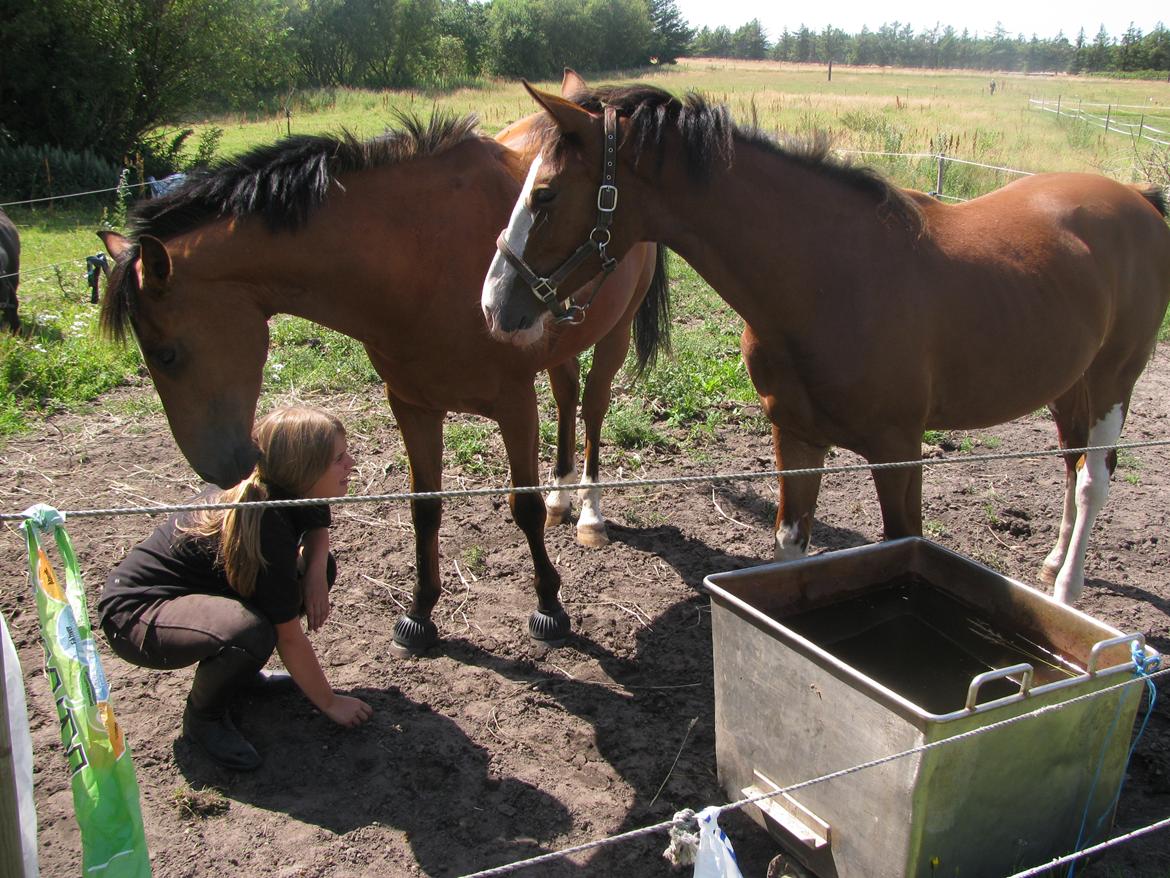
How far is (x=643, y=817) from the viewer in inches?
101

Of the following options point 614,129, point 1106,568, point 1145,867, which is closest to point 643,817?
point 1145,867

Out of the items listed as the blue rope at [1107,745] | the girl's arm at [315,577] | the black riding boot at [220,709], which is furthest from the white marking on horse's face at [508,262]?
the blue rope at [1107,745]

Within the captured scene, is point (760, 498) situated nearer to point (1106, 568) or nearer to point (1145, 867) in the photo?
point (1106, 568)

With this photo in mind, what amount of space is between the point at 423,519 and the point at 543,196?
1532mm

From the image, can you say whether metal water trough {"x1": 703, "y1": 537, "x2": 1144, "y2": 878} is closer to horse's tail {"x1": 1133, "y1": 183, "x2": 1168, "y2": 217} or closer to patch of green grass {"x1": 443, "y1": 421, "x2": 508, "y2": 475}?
horse's tail {"x1": 1133, "y1": 183, "x2": 1168, "y2": 217}

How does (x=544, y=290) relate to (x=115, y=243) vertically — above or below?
below

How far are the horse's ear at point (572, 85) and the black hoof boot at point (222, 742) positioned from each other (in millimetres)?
2379

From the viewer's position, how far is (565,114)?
2467 mm

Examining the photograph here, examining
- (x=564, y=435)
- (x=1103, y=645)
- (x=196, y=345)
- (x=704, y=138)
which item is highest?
(x=704, y=138)

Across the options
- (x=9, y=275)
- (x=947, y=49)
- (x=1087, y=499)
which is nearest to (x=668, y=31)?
(x=947, y=49)

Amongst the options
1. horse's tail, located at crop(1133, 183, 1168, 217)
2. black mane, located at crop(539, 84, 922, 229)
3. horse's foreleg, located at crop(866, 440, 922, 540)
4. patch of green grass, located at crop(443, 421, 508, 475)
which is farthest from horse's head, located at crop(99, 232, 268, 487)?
horse's tail, located at crop(1133, 183, 1168, 217)

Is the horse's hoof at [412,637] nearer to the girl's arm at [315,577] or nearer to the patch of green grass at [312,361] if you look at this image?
the girl's arm at [315,577]

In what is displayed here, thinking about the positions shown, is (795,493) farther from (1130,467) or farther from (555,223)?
(1130,467)

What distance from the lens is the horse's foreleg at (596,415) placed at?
4344 millimetres
